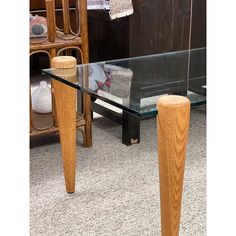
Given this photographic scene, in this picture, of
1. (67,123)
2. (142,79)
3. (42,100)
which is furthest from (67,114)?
(42,100)

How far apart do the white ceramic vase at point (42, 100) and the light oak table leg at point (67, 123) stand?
0.40m

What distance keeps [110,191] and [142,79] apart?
38 centimetres

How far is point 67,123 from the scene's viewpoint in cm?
128

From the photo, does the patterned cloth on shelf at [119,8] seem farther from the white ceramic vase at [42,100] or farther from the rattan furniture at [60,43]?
the white ceramic vase at [42,100]

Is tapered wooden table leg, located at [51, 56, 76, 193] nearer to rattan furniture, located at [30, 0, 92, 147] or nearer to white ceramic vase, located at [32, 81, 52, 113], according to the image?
rattan furniture, located at [30, 0, 92, 147]

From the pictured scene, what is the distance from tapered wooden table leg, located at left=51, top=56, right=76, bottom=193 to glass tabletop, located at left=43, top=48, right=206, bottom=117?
31 millimetres

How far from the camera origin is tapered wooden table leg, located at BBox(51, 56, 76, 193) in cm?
122

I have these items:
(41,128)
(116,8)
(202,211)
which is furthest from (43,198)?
(116,8)

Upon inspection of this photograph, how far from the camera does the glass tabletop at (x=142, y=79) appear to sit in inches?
36.3

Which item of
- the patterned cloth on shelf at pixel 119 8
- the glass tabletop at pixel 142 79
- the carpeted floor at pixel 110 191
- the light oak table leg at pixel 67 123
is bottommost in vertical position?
the carpeted floor at pixel 110 191

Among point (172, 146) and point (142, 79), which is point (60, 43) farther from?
point (172, 146)

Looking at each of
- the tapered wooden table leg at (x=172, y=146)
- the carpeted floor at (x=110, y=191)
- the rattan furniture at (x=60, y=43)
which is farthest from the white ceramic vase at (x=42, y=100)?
the tapered wooden table leg at (x=172, y=146)

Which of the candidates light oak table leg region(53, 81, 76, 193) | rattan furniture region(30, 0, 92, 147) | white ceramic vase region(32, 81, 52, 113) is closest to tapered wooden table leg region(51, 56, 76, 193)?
light oak table leg region(53, 81, 76, 193)
